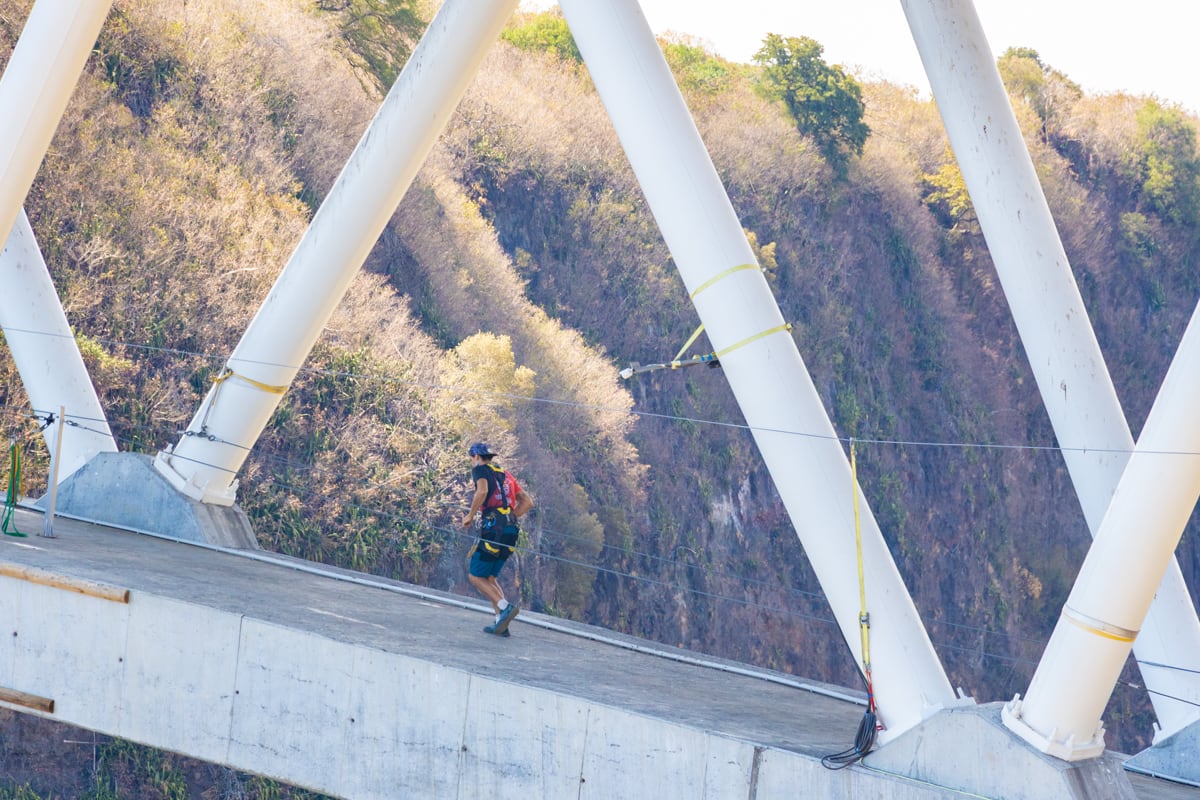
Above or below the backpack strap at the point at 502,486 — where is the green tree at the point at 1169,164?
above

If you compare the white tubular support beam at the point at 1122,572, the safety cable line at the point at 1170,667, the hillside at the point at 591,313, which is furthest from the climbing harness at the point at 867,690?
the hillside at the point at 591,313

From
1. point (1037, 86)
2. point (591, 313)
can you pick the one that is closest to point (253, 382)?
point (591, 313)

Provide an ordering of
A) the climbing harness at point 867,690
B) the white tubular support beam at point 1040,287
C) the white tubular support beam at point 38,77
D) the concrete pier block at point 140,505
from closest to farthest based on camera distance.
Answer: the climbing harness at point 867,690 < the white tubular support beam at point 1040,287 < the white tubular support beam at point 38,77 < the concrete pier block at point 140,505

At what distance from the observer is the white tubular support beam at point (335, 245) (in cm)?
898

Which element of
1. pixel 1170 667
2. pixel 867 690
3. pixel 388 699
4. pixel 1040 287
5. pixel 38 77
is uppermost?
pixel 1040 287

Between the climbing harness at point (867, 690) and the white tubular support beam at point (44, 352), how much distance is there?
21.9 feet

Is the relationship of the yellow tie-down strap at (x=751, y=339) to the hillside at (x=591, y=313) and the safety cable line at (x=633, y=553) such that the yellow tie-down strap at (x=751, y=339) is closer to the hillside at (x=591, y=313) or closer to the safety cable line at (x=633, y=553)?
the hillside at (x=591, y=313)

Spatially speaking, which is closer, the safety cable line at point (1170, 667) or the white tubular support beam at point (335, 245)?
the safety cable line at point (1170, 667)

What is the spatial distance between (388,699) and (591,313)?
22856 millimetres

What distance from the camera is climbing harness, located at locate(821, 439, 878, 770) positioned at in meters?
5.91

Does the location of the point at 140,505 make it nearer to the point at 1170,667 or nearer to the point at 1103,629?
the point at 1103,629

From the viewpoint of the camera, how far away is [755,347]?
258 inches

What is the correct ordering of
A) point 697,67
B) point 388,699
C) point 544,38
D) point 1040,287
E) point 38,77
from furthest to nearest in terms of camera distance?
point 697,67 → point 544,38 → point 1040,287 → point 38,77 → point 388,699

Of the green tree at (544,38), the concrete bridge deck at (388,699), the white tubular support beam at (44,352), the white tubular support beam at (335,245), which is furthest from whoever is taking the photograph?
the green tree at (544,38)
